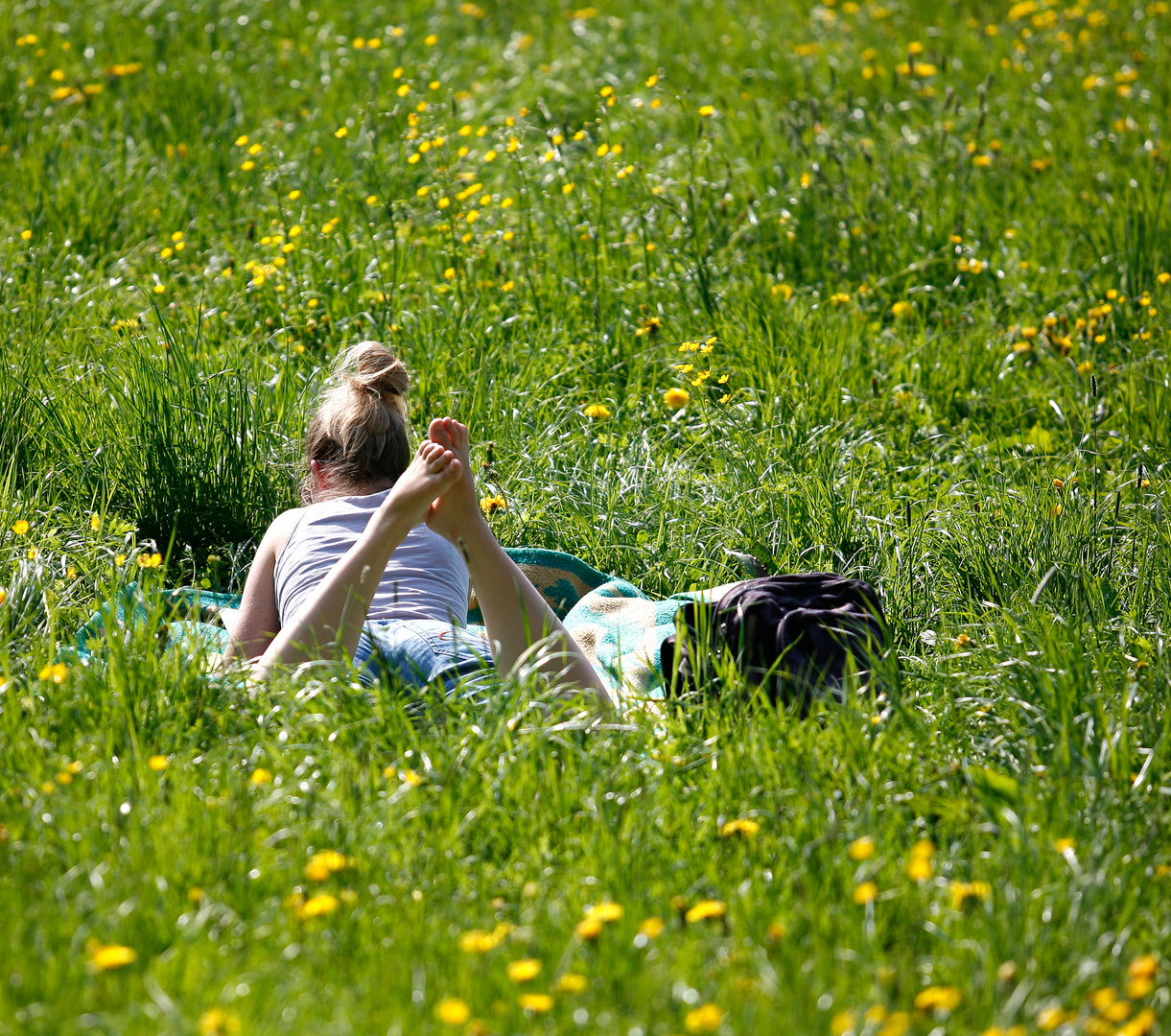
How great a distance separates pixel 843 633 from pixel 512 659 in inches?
29.2

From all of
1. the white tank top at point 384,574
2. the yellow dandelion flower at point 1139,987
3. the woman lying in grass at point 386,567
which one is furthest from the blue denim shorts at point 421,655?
the yellow dandelion flower at point 1139,987

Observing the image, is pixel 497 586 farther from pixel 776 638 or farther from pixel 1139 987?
pixel 1139 987

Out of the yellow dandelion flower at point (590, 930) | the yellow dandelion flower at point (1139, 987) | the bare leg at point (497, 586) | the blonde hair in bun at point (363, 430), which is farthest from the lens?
the blonde hair in bun at point (363, 430)

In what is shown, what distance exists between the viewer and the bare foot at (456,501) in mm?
2551

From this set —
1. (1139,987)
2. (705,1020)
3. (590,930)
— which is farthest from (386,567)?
(1139,987)

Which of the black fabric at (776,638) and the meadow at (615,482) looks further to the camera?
the black fabric at (776,638)

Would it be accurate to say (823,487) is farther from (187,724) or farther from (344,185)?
(344,185)

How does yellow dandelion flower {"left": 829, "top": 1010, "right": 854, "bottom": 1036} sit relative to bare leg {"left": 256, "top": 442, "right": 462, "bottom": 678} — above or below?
below

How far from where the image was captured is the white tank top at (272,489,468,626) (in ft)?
8.55

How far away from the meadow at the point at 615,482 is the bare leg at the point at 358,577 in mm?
112

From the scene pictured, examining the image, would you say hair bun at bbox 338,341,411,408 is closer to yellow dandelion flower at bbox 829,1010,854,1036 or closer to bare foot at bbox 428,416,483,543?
bare foot at bbox 428,416,483,543

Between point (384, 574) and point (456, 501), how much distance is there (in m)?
0.28

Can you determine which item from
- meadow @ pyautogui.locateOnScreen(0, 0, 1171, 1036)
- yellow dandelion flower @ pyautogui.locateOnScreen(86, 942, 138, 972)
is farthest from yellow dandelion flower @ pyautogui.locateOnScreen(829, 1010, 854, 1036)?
yellow dandelion flower @ pyautogui.locateOnScreen(86, 942, 138, 972)

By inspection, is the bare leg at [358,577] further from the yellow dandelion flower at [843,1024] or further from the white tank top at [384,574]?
the yellow dandelion flower at [843,1024]
